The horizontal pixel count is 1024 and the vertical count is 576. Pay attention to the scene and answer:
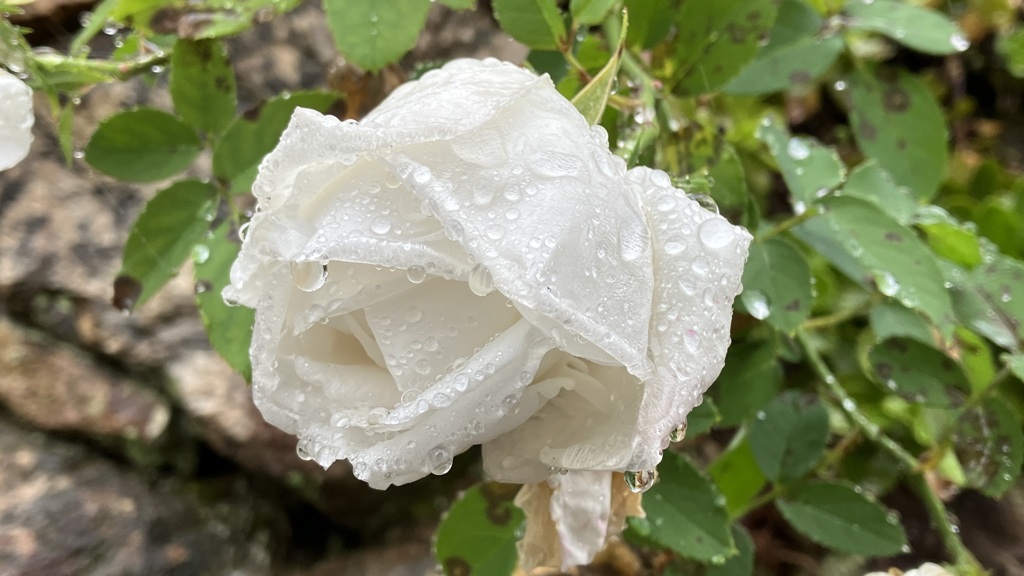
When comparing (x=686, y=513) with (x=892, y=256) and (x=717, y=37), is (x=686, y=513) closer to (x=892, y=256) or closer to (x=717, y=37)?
(x=892, y=256)

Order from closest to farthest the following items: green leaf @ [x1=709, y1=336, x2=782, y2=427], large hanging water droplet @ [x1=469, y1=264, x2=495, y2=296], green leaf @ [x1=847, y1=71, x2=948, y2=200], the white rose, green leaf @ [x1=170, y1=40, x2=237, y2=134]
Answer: large hanging water droplet @ [x1=469, y1=264, x2=495, y2=296] < the white rose < green leaf @ [x1=170, y1=40, x2=237, y2=134] < green leaf @ [x1=709, y1=336, x2=782, y2=427] < green leaf @ [x1=847, y1=71, x2=948, y2=200]

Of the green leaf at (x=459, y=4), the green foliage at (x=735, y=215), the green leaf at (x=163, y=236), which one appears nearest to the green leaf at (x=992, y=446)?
the green foliage at (x=735, y=215)

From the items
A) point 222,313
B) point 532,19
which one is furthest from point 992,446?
point 222,313

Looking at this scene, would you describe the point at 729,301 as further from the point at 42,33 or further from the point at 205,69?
the point at 42,33

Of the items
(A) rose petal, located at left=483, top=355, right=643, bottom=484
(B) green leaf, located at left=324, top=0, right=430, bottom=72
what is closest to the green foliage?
(B) green leaf, located at left=324, top=0, right=430, bottom=72

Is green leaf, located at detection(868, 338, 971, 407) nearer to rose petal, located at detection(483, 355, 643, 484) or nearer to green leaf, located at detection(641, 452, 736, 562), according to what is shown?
green leaf, located at detection(641, 452, 736, 562)

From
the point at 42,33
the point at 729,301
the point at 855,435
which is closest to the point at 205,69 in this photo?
the point at 729,301
